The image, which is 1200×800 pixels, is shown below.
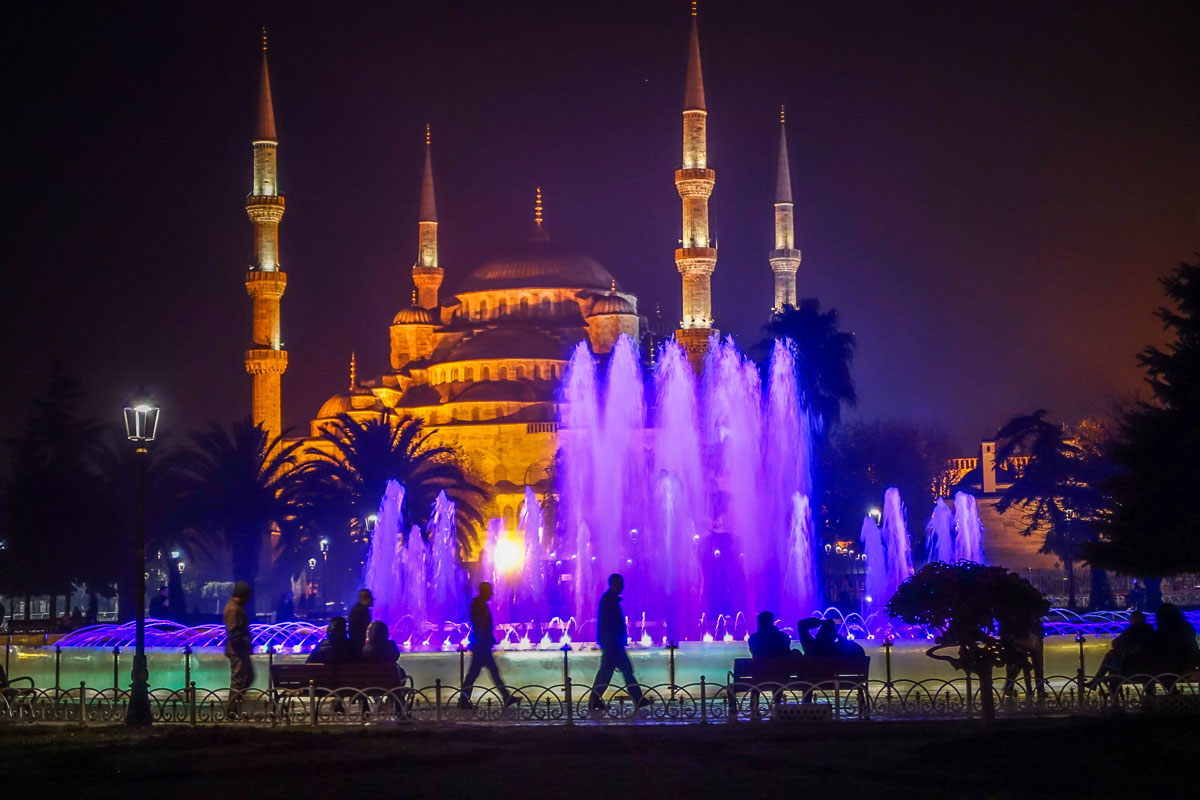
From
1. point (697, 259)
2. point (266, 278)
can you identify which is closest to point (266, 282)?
point (266, 278)

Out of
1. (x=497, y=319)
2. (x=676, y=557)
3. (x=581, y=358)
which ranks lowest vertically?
(x=676, y=557)

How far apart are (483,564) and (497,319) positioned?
2980 cm

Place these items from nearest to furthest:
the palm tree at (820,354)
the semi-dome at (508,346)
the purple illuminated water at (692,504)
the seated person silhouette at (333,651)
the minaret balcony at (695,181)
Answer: the seated person silhouette at (333,651)
the purple illuminated water at (692,504)
the palm tree at (820,354)
the minaret balcony at (695,181)
the semi-dome at (508,346)

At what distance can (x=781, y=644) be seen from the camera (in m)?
11.9

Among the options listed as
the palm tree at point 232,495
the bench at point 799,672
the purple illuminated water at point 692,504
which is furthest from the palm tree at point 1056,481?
the bench at point 799,672

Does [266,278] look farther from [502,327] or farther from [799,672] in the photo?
[799,672]

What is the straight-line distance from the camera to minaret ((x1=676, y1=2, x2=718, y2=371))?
150ft

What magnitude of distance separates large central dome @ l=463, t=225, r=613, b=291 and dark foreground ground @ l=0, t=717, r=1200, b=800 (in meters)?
54.2

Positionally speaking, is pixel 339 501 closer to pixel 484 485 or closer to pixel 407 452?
pixel 407 452

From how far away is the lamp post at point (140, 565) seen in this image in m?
11.5

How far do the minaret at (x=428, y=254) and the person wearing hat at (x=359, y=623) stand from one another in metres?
50.1

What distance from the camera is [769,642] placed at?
468 inches

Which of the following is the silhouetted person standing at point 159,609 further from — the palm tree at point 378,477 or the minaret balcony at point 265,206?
the minaret balcony at point 265,206

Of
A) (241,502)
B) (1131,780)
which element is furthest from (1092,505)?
(1131,780)
